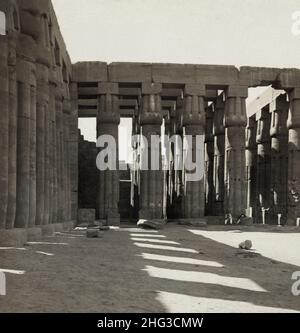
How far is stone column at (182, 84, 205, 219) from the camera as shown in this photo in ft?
74.4

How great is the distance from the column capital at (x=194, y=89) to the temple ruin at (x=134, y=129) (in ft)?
0.14

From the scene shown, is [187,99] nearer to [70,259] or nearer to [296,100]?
[296,100]

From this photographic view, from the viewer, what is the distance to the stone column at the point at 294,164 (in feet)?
76.6

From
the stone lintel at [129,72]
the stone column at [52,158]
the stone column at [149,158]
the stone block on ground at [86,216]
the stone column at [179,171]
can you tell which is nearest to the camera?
A: the stone column at [52,158]

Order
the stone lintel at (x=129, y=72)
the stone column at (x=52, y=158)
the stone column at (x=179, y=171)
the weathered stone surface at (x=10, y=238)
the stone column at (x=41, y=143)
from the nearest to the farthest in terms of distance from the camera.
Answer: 1. the weathered stone surface at (x=10, y=238)
2. the stone column at (x=41, y=143)
3. the stone column at (x=52, y=158)
4. the stone lintel at (x=129, y=72)
5. the stone column at (x=179, y=171)

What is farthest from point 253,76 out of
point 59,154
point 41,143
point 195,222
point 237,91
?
point 41,143

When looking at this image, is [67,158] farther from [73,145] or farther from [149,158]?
[149,158]

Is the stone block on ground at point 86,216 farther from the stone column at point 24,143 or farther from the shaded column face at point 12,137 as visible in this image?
the shaded column face at point 12,137

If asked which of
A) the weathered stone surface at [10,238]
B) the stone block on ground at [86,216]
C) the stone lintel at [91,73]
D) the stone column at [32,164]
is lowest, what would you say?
the stone block on ground at [86,216]

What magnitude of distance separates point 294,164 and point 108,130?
330 inches

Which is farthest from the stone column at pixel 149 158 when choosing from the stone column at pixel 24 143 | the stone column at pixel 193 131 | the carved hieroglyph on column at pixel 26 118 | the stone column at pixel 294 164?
the stone column at pixel 24 143

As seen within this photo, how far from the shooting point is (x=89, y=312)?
16.1ft
